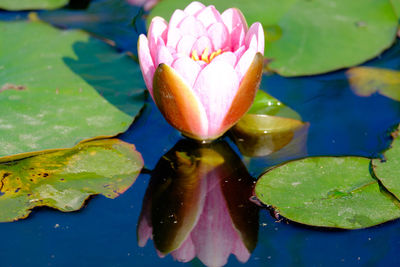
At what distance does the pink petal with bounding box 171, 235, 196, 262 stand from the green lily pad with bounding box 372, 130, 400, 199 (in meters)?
0.88

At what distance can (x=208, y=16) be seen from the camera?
2314 mm

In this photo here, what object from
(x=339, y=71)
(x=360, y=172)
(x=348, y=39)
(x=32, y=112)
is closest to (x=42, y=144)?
(x=32, y=112)

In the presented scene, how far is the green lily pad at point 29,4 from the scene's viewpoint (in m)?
3.48

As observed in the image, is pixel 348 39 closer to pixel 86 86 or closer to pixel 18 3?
pixel 86 86

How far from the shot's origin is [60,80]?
8.79 ft

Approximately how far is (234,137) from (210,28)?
1.96 feet

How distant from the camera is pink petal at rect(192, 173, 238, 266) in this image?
6.22ft

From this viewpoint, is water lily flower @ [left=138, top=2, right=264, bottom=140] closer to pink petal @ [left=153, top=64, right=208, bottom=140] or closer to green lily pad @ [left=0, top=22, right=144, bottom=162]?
pink petal @ [left=153, top=64, right=208, bottom=140]

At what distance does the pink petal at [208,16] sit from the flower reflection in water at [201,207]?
2.07 feet

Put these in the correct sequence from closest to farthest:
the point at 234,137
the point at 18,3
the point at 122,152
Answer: the point at 122,152 < the point at 234,137 < the point at 18,3

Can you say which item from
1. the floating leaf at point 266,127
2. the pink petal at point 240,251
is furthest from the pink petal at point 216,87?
the pink petal at point 240,251

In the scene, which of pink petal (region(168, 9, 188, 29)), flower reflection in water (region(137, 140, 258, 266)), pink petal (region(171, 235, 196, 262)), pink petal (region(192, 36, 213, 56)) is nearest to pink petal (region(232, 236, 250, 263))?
flower reflection in water (region(137, 140, 258, 266))

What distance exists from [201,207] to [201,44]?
2.51 ft

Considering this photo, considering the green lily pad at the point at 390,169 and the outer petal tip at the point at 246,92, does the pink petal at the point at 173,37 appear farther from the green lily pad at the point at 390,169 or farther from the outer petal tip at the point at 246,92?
the green lily pad at the point at 390,169
